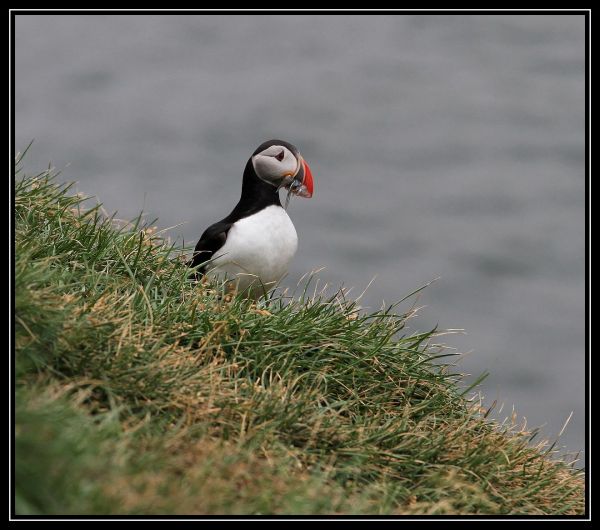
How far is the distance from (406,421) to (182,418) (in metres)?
1.15

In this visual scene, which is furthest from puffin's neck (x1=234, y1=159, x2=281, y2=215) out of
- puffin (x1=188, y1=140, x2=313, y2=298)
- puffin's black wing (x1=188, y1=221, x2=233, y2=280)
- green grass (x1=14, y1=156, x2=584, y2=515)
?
green grass (x1=14, y1=156, x2=584, y2=515)

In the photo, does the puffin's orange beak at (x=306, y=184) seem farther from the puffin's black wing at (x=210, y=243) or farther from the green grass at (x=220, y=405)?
the green grass at (x=220, y=405)

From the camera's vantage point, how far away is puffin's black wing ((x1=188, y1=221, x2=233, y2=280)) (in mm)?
6240

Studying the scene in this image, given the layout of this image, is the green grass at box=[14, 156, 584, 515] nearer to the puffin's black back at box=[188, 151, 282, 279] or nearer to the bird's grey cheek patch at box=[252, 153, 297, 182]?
the puffin's black back at box=[188, 151, 282, 279]

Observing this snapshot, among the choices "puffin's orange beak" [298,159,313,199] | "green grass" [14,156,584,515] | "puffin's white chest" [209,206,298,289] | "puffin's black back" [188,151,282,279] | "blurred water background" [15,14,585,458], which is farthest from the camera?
"blurred water background" [15,14,585,458]

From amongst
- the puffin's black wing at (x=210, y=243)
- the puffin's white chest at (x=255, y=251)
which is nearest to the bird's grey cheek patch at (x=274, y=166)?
the puffin's white chest at (x=255, y=251)

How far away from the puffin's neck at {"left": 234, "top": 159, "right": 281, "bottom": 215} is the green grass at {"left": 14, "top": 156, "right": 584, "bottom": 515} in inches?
25.7

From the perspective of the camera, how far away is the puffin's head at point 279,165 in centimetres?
633

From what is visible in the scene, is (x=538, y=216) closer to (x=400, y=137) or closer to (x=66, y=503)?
(x=400, y=137)

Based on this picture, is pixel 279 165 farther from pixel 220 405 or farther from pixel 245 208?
pixel 220 405

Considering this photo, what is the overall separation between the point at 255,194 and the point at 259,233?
0.31 m

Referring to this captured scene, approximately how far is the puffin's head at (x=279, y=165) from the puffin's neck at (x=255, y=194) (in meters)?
0.03

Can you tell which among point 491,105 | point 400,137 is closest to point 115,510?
point 400,137

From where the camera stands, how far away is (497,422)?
5434mm
